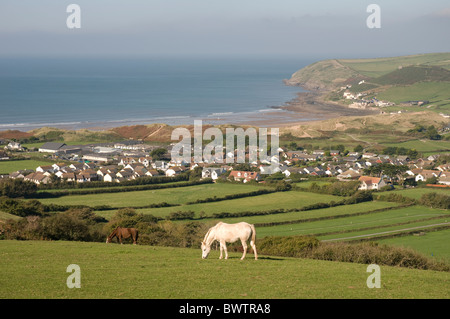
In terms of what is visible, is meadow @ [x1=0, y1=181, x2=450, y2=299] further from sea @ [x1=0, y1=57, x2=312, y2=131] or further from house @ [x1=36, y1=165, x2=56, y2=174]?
sea @ [x1=0, y1=57, x2=312, y2=131]

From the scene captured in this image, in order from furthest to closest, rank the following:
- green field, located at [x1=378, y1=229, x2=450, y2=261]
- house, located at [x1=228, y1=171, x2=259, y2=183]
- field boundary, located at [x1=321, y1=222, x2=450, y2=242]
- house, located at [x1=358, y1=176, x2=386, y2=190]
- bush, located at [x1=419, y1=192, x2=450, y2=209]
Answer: house, located at [x1=228, y1=171, x2=259, y2=183] < house, located at [x1=358, y1=176, x2=386, y2=190] < bush, located at [x1=419, y1=192, x2=450, y2=209] < field boundary, located at [x1=321, y1=222, x2=450, y2=242] < green field, located at [x1=378, y1=229, x2=450, y2=261]

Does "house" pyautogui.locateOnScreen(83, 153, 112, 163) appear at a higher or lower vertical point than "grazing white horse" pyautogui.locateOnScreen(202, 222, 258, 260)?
lower

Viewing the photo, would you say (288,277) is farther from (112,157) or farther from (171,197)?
(112,157)

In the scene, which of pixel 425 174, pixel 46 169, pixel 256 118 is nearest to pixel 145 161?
pixel 46 169

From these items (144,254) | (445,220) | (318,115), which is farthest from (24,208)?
(318,115)

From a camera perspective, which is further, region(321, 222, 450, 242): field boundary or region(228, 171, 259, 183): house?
region(228, 171, 259, 183): house

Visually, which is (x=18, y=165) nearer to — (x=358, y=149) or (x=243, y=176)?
(x=243, y=176)

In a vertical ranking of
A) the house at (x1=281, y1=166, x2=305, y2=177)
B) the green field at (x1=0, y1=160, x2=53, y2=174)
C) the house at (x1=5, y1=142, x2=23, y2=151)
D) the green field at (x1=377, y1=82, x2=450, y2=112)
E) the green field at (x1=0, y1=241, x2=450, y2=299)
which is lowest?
the house at (x1=281, y1=166, x2=305, y2=177)

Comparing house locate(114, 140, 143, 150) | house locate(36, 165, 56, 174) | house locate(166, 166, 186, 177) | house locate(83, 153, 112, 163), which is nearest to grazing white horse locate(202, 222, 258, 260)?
house locate(166, 166, 186, 177)
